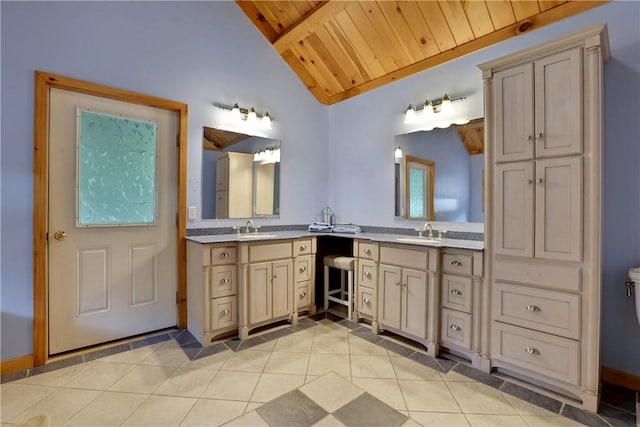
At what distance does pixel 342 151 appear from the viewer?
3801 millimetres

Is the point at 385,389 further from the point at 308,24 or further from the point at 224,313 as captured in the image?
the point at 308,24

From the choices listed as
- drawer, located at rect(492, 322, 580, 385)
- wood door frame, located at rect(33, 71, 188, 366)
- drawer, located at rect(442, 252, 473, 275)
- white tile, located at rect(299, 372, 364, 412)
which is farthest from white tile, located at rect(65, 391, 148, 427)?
drawer, located at rect(492, 322, 580, 385)

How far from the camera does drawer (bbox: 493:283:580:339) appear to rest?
70.3 inches

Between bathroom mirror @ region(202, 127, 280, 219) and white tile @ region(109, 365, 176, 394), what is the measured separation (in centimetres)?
133

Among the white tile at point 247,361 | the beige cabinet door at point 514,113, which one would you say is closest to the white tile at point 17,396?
the white tile at point 247,361

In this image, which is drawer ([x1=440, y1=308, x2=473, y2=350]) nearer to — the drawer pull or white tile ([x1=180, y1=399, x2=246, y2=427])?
the drawer pull

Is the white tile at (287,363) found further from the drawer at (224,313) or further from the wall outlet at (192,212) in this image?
the wall outlet at (192,212)

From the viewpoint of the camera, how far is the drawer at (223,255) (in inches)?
99.1

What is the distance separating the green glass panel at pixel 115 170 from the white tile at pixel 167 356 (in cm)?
105

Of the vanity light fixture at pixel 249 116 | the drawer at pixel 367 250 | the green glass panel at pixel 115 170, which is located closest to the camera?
the green glass panel at pixel 115 170

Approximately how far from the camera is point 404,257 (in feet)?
8.23

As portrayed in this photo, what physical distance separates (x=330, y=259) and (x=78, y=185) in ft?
7.38

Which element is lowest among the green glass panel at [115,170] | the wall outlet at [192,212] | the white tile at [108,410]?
the white tile at [108,410]

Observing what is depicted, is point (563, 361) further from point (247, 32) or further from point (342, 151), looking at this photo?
point (247, 32)
